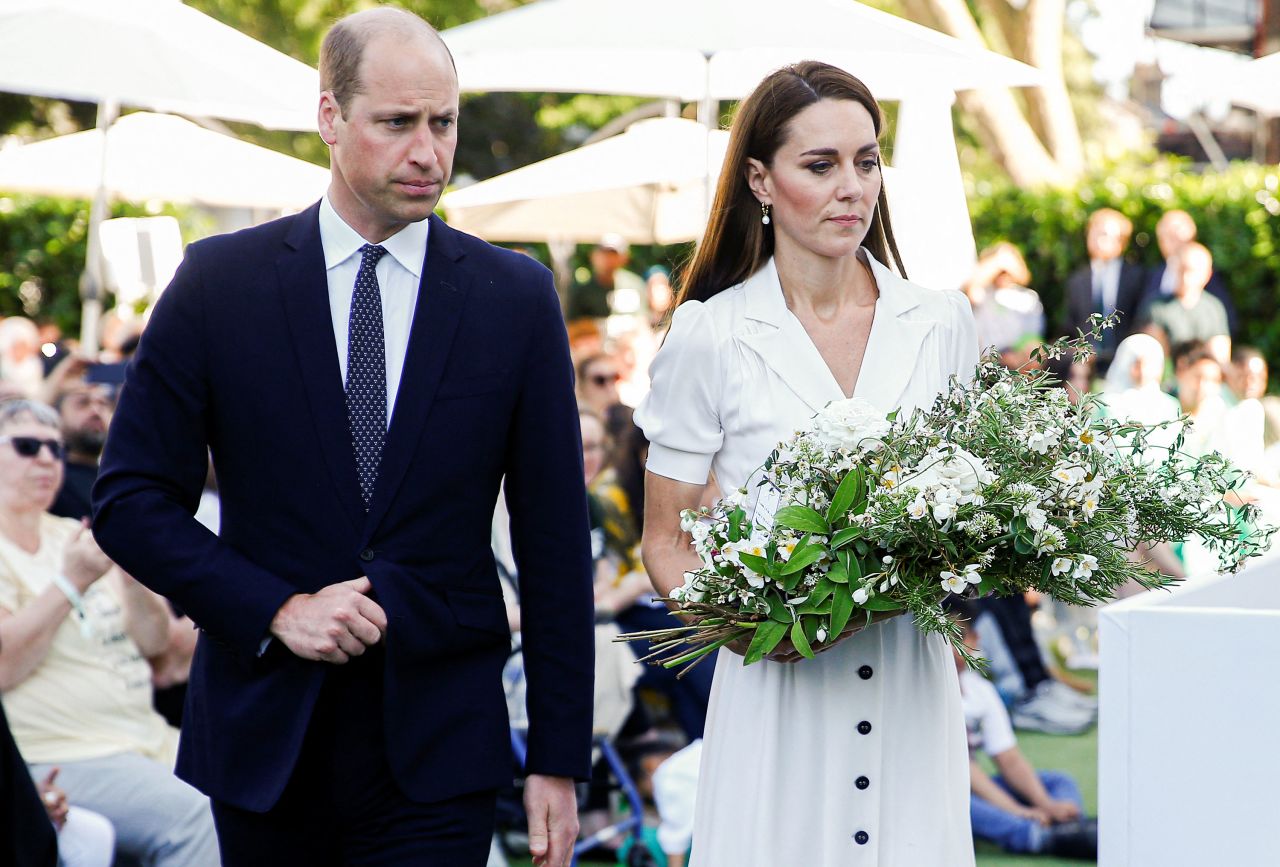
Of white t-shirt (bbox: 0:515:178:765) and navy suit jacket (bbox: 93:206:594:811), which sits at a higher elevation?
navy suit jacket (bbox: 93:206:594:811)

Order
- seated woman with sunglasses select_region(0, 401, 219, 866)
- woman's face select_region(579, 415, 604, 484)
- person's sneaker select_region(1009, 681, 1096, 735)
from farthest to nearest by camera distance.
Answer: person's sneaker select_region(1009, 681, 1096, 735)
woman's face select_region(579, 415, 604, 484)
seated woman with sunglasses select_region(0, 401, 219, 866)

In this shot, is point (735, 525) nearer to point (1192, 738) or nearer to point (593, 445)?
point (1192, 738)

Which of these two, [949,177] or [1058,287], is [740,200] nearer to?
[949,177]

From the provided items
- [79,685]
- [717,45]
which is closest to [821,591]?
[79,685]

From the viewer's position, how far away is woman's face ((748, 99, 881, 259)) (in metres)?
3.20

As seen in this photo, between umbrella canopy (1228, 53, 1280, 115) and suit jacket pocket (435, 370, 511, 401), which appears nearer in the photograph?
suit jacket pocket (435, 370, 511, 401)

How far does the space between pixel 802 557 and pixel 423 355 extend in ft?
2.51

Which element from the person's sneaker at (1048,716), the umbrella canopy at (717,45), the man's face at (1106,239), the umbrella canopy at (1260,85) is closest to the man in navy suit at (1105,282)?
the man's face at (1106,239)

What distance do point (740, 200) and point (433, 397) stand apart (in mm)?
907

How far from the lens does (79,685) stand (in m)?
5.31

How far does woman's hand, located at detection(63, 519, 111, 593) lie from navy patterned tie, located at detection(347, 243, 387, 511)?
257cm

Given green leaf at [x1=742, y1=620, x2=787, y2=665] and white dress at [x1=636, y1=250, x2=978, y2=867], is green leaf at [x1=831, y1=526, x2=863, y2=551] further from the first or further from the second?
white dress at [x1=636, y1=250, x2=978, y2=867]

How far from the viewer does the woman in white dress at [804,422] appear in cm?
310

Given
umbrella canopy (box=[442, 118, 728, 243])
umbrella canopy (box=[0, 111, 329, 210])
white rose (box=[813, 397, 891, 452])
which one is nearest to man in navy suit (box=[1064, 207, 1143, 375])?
umbrella canopy (box=[442, 118, 728, 243])
